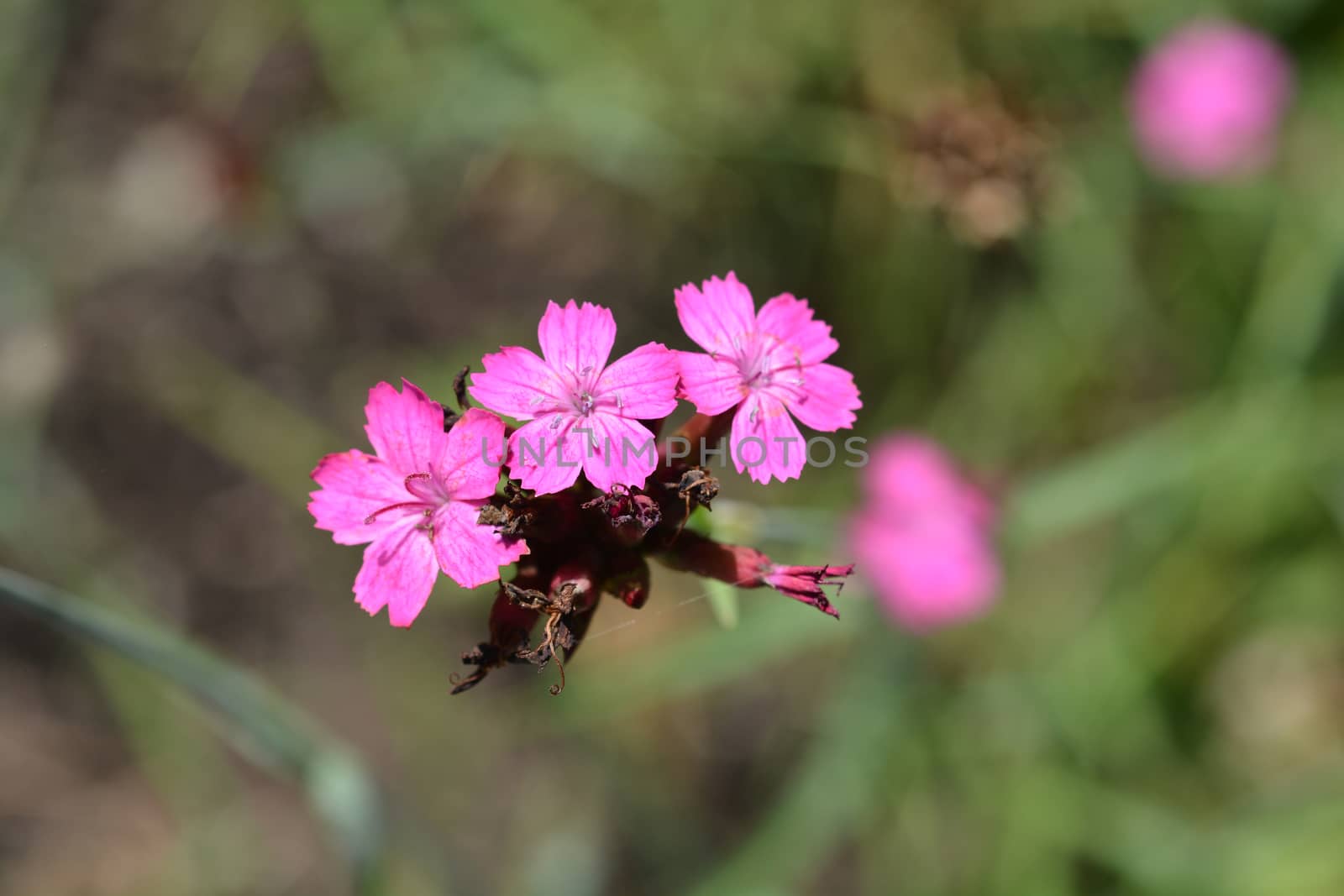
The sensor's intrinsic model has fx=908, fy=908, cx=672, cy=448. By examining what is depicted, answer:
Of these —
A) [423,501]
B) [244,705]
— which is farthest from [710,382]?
[244,705]

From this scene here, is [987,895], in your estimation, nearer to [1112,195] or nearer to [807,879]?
[807,879]

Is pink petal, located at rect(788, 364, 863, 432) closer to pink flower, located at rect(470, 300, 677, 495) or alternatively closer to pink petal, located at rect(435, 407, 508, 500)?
pink flower, located at rect(470, 300, 677, 495)

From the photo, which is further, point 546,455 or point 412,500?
point 412,500

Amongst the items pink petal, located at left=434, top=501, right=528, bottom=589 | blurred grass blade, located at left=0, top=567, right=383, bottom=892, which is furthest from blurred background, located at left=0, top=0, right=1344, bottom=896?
pink petal, located at left=434, top=501, right=528, bottom=589

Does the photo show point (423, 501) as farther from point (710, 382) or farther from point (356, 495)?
point (710, 382)

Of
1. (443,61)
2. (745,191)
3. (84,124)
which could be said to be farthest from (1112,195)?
(84,124)

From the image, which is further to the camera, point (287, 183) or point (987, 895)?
point (287, 183)

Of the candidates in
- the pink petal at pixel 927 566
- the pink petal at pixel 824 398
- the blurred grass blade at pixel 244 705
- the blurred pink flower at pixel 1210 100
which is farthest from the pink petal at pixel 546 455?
the blurred pink flower at pixel 1210 100

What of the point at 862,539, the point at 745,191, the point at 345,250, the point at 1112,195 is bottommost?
the point at 862,539
